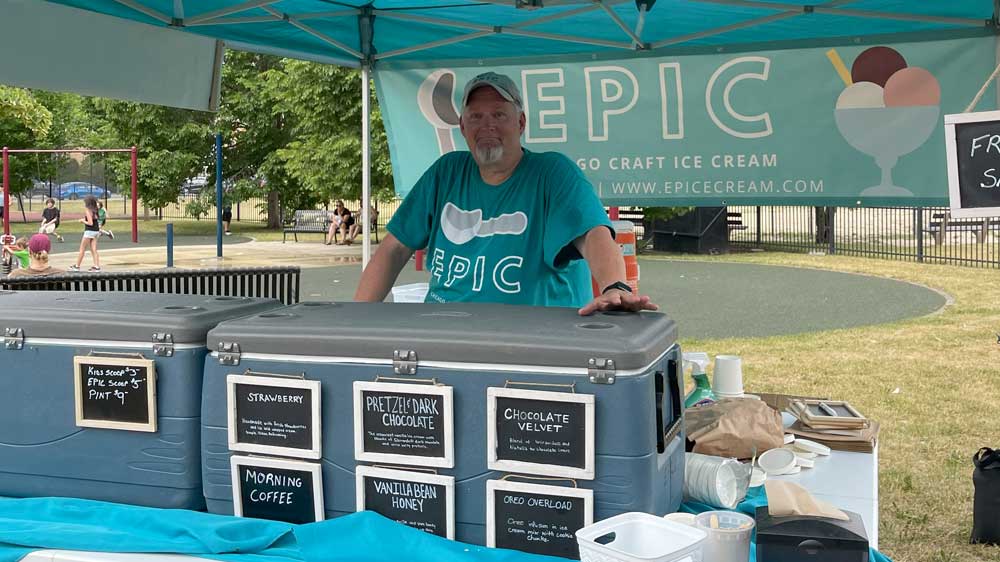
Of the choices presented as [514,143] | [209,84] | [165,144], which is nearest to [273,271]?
[209,84]

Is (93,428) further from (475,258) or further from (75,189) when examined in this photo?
(75,189)

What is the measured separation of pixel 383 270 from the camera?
8.86 ft

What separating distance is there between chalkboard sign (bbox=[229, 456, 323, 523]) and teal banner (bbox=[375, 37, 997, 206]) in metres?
3.68

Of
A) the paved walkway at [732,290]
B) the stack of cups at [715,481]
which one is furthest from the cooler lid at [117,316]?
the paved walkway at [732,290]

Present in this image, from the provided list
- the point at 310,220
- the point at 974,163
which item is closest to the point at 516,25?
the point at 974,163

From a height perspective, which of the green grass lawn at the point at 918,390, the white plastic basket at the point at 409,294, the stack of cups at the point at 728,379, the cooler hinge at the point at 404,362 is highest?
the cooler hinge at the point at 404,362

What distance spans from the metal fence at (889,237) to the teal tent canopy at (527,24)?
11015mm

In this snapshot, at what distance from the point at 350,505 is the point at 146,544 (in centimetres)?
32

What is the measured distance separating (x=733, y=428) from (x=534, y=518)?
0.75m

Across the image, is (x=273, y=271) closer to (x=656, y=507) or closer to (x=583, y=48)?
(x=583, y=48)

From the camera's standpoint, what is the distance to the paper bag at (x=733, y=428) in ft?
6.64

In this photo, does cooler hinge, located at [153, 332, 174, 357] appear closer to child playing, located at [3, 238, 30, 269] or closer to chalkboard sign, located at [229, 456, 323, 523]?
chalkboard sign, located at [229, 456, 323, 523]

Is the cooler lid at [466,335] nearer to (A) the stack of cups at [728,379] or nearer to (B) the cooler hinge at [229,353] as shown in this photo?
(B) the cooler hinge at [229,353]

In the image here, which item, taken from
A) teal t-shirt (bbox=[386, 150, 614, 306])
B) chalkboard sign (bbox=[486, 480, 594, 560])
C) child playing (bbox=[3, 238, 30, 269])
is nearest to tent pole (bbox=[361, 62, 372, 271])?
teal t-shirt (bbox=[386, 150, 614, 306])
